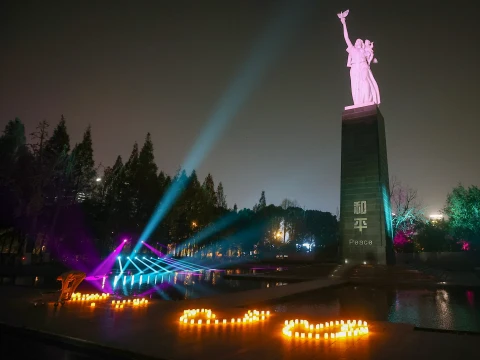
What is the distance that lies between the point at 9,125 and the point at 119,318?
34251 mm

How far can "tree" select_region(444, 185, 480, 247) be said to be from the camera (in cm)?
3684

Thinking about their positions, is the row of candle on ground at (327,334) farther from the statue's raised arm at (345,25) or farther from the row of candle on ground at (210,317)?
the statue's raised arm at (345,25)

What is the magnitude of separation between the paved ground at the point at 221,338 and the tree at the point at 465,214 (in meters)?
36.4

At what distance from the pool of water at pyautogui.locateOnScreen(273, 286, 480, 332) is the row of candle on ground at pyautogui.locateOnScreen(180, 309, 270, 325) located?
53.6 inches

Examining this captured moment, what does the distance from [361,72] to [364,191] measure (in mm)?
7941

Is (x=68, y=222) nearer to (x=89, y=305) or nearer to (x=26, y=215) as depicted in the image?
(x=26, y=215)

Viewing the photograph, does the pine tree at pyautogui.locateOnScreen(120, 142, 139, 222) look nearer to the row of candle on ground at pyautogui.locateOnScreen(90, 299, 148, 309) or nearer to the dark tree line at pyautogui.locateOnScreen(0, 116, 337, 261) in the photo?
the dark tree line at pyautogui.locateOnScreen(0, 116, 337, 261)

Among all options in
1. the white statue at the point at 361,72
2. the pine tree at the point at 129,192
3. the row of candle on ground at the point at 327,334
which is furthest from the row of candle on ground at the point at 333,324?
the pine tree at the point at 129,192

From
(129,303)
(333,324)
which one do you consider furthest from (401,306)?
(129,303)

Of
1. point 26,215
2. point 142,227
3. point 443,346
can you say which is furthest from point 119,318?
point 142,227

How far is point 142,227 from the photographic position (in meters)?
37.8

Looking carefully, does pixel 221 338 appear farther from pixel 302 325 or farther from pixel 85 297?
pixel 85 297

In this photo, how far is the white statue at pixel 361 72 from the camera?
2366cm

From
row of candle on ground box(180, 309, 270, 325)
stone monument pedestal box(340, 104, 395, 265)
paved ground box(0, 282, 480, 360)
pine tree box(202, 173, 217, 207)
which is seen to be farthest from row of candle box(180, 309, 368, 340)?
pine tree box(202, 173, 217, 207)
